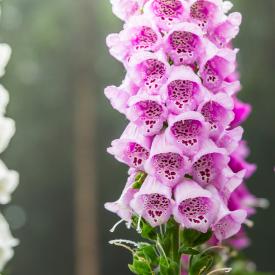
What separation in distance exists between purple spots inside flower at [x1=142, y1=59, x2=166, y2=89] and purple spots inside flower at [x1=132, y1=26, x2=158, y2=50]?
73mm

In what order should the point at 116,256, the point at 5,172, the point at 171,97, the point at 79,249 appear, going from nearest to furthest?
1. the point at 171,97
2. the point at 5,172
3. the point at 79,249
4. the point at 116,256

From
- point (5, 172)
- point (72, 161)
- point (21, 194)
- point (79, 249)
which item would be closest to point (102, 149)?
point (72, 161)

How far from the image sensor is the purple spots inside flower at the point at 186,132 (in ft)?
7.73

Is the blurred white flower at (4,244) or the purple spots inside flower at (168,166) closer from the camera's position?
the purple spots inside flower at (168,166)

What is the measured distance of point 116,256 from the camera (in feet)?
54.9

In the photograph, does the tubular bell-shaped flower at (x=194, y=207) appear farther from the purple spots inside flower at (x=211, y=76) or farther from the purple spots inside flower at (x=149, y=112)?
the purple spots inside flower at (x=211, y=76)

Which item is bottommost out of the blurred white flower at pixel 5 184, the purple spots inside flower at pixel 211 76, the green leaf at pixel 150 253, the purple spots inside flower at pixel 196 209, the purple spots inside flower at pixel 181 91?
the green leaf at pixel 150 253

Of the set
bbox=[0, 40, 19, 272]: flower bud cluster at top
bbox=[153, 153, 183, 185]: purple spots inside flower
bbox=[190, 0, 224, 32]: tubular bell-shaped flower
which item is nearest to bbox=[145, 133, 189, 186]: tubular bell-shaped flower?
bbox=[153, 153, 183, 185]: purple spots inside flower

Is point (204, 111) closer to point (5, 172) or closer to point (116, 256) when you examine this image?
point (5, 172)

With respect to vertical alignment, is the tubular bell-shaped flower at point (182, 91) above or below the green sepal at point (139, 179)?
above

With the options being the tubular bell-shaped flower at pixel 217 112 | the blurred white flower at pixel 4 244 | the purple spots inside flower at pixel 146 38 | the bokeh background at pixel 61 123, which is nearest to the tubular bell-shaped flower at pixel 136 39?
the purple spots inside flower at pixel 146 38

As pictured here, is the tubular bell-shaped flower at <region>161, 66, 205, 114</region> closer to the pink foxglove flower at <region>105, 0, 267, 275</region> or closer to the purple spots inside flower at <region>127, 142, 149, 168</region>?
the pink foxglove flower at <region>105, 0, 267, 275</region>

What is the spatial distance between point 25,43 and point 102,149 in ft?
10.6

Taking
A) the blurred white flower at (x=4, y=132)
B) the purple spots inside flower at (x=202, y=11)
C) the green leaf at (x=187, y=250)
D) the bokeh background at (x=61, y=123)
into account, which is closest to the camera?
the green leaf at (x=187, y=250)
